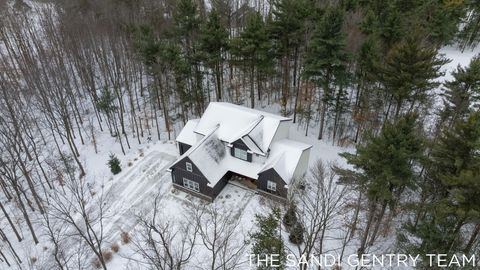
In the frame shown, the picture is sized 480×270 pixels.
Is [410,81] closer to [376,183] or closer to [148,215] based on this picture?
[376,183]

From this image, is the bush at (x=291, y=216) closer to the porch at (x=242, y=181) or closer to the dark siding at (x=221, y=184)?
the porch at (x=242, y=181)

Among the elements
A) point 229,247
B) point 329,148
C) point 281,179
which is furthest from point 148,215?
point 329,148

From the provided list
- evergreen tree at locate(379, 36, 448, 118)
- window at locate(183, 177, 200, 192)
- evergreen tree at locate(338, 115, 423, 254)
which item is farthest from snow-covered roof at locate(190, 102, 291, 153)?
evergreen tree at locate(338, 115, 423, 254)

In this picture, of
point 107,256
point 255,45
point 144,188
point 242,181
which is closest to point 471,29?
point 255,45

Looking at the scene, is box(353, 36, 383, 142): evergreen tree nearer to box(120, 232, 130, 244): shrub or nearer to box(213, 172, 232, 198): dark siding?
box(213, 172, 232, 198): dark siding

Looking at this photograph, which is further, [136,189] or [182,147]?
[182,147]

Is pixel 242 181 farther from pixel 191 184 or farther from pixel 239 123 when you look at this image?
pixel 239 123
